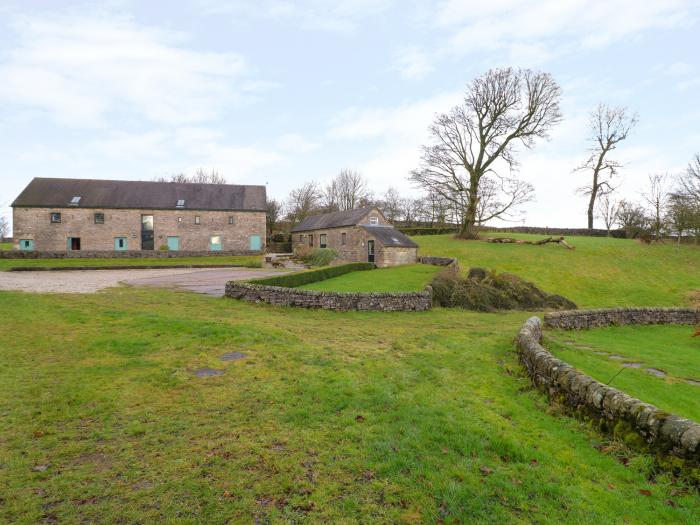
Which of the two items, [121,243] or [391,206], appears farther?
[391,206]

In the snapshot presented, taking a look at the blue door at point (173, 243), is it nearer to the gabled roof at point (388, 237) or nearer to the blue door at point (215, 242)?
the blue door at point (215, 242)

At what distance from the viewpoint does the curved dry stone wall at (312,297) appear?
54.0 feet

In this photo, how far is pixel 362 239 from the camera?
3441cm

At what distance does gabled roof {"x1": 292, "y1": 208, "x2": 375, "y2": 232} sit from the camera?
36344 mm

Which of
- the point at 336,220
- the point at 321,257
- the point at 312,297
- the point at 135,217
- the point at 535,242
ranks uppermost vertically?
the point at 135,217

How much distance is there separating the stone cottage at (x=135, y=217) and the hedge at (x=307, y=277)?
19541 mm

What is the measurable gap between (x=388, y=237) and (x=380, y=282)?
37.6 ft

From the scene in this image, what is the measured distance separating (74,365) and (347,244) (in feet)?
97.0

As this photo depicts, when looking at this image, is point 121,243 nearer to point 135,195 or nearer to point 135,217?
point 135,217

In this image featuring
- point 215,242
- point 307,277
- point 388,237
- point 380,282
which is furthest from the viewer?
point 215,242

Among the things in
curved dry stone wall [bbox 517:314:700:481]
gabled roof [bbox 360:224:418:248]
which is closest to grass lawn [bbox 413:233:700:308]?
gabled roof [bbox 360:224:418:248]

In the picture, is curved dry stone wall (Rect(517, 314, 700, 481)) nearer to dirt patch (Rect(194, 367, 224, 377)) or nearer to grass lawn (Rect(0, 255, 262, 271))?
dirt patch (Rect(194, 367, 224, 377))

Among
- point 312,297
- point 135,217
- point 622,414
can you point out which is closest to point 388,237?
point 312,297

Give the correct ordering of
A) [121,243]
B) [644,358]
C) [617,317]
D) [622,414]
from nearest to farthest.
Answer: [622,414], [644,358], [617,317], [121,243]
